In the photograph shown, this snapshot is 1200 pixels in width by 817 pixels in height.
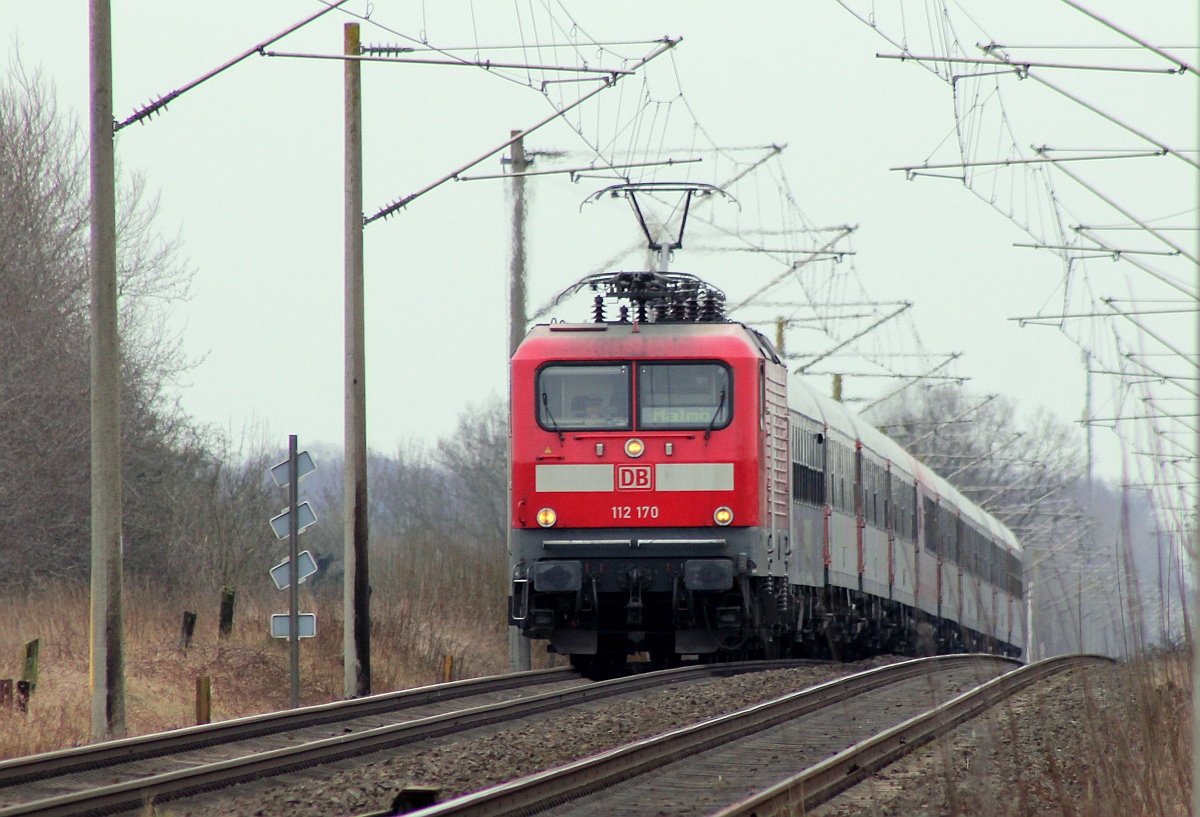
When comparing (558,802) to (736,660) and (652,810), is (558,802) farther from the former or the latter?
(736,660)

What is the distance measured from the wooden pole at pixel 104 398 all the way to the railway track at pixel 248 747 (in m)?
1.67

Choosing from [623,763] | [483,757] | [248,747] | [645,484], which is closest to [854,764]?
[623,763]

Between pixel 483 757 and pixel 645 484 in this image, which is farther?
pixel 645 484

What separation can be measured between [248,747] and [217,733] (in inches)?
13.0

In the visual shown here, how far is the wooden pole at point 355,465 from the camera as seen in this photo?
53.3 ft

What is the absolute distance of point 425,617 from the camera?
2197cm

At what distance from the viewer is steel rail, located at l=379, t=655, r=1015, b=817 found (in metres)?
7.61

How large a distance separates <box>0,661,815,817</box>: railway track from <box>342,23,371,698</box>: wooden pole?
50.3 inches

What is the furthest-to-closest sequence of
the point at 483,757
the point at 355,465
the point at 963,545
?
the point at 963,545
the point at 355,465
the point at 483,757

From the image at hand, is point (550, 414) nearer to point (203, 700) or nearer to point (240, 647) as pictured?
point (203, 700)

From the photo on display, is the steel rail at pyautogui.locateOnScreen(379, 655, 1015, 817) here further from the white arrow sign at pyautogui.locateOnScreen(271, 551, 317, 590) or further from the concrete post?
the concrete post

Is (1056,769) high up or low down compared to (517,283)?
down

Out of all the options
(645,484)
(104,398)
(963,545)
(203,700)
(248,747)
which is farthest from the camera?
(963,545)

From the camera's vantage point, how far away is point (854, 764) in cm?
945
